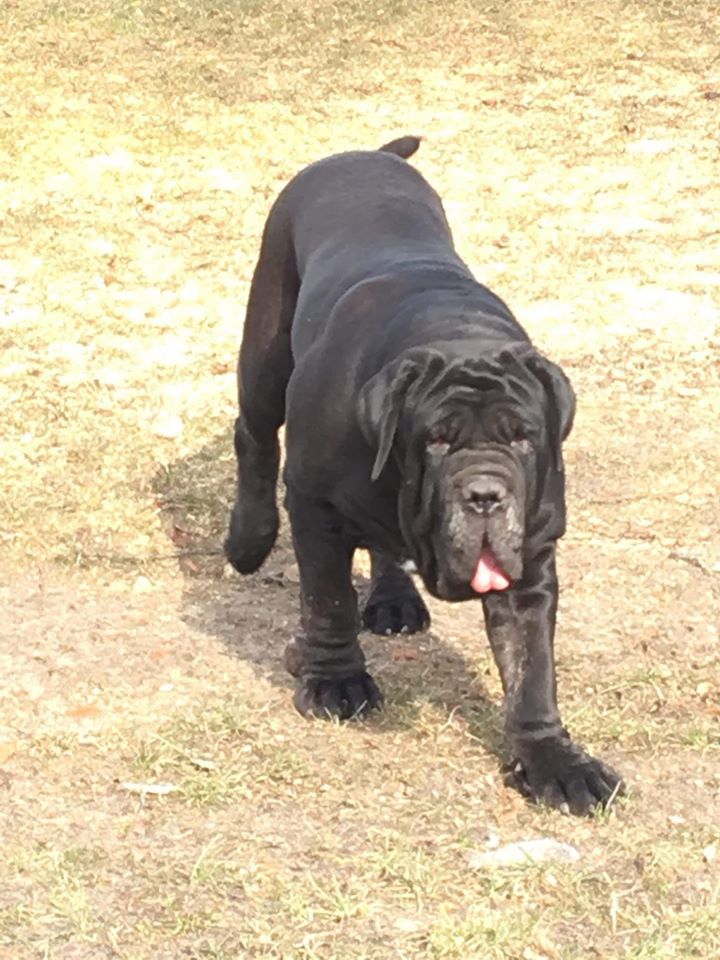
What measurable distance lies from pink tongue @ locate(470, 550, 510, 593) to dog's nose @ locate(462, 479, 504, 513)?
13 cm

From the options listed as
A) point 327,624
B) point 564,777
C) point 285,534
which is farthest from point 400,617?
point 564,777

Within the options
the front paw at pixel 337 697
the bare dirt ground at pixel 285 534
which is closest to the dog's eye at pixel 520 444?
the bare dirt ground at pixel 285 534

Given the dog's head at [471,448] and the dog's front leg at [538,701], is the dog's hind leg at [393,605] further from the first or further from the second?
the dog's head at [471,448]

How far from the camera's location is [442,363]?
4453mm

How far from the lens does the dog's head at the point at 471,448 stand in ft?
14.3

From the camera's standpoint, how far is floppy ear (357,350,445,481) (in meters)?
4.44

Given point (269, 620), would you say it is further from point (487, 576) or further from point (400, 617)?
point (487, 576)

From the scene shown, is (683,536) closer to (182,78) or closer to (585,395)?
(585,395)

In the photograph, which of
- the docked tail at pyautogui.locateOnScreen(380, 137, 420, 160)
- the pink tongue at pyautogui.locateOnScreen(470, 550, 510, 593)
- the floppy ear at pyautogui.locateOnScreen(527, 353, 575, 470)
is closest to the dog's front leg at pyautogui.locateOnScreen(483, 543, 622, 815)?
the pink tongue at pyautogui.locateOnScreen(470, 550, 510, 593)

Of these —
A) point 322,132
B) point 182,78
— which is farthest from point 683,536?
point 182,78

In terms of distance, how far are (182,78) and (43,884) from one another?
33.3ft

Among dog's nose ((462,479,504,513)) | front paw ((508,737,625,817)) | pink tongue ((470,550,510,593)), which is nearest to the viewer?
dog's nose ((462,479,504,513))

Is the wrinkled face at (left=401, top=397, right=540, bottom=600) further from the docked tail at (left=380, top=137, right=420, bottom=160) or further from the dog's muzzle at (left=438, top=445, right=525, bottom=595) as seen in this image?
the docked tail at (left=380, top=137, right=420, bottom=160)

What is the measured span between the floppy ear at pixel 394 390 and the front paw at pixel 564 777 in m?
0.84
